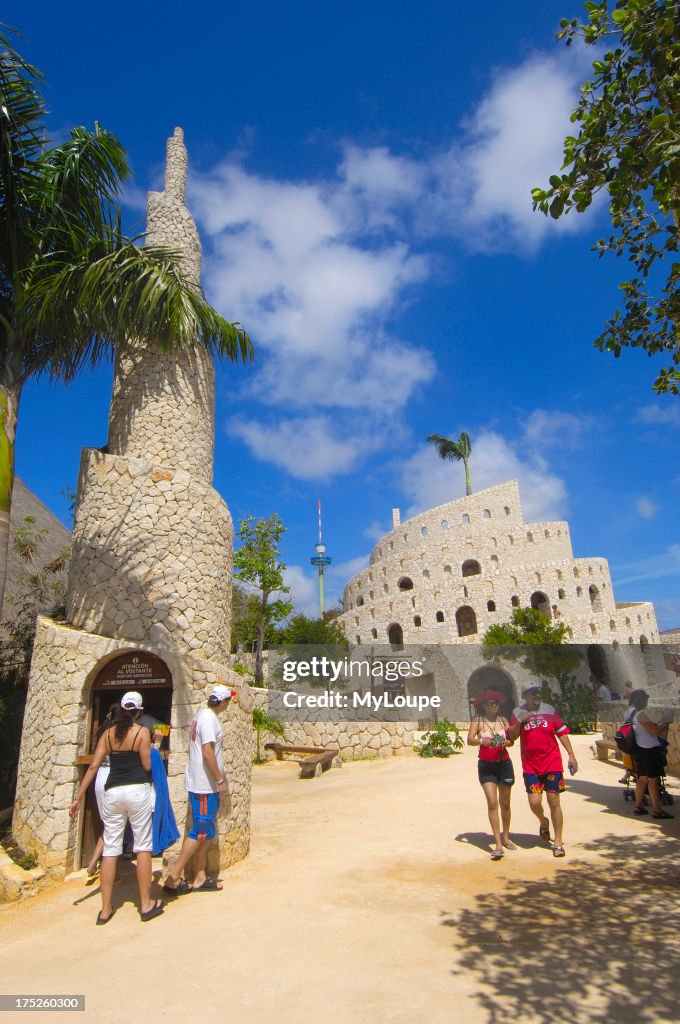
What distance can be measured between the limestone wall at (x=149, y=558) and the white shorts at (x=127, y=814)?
2.18 metres

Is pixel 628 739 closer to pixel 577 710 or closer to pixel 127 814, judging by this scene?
pixel 127 814

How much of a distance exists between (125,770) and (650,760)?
5489mm

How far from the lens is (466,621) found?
122 ft

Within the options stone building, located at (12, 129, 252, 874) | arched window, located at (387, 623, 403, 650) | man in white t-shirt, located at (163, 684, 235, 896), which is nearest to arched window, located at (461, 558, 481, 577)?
arched window, located at (387, 623, 403, 650)

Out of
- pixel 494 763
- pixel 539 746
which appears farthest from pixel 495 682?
pixel 494 763

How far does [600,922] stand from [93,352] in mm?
8109

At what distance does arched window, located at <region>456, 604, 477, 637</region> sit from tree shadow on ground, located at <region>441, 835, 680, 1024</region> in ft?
104

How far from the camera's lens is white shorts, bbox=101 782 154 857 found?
4633 millimetres

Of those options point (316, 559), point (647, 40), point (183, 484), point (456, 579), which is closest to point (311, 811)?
point (183, 484)

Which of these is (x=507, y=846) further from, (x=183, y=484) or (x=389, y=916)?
(x=183, y=484)

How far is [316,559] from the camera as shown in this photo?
65.5 metres

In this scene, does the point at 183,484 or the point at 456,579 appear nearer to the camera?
the point at 183,484

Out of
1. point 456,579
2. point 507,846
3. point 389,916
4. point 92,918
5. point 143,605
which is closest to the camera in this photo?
point 389,916

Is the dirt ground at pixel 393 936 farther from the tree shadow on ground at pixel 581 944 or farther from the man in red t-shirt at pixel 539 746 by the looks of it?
the man in red t-shirt at pixel 539 746
